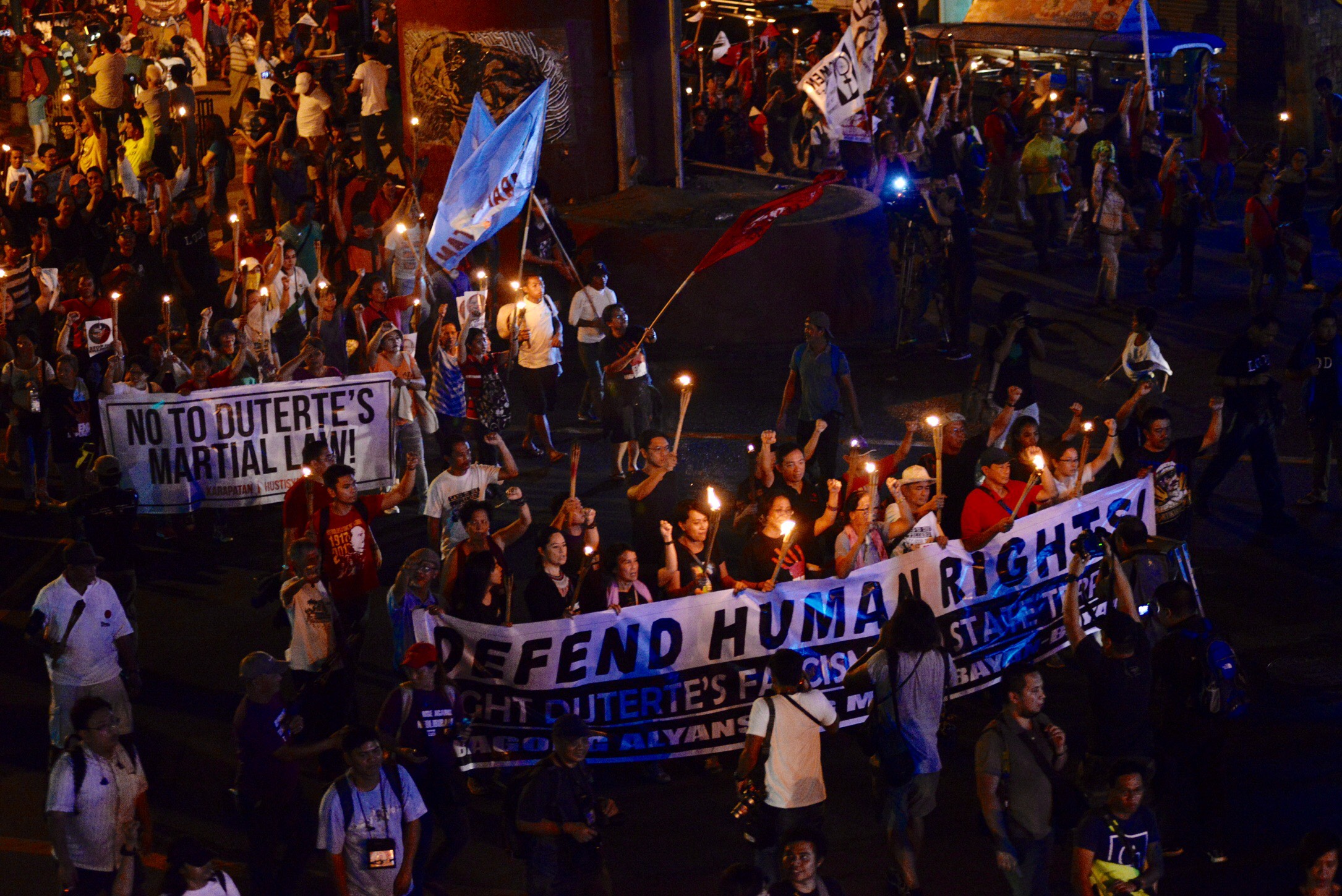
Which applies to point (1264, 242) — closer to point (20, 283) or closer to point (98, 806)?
point (20, 283)

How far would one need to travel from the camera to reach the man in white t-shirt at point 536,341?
1365 centimetres

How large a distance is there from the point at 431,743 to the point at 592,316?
698 centimetres

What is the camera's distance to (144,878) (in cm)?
750

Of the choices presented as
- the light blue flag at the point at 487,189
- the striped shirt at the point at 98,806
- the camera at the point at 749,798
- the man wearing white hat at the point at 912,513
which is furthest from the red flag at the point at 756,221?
the striped shirt at the point at 98,806

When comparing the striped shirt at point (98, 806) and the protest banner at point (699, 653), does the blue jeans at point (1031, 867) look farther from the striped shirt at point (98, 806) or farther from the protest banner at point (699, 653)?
the striped shirt at point (98, 806)

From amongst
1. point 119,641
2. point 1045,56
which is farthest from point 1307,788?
point 1045,56

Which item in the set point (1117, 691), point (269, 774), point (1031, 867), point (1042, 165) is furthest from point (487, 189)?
point (1042, 165)

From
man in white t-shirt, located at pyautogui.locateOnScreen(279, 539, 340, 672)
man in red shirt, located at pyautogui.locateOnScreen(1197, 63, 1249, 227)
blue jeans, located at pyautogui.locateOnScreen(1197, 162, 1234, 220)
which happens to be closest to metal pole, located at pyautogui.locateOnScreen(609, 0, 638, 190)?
man in red shirt, located at pyautogui.locateOnScreen(1197, 63, 1249, 227)

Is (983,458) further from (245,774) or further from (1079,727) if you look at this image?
(245,774)

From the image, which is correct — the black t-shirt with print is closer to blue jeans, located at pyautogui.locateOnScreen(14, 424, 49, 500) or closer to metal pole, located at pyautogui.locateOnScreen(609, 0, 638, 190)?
blue jeans, located at pyautogui.locateOnScreen(14, 424, 49, 500)

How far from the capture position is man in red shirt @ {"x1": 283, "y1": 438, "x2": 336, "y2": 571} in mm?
9688

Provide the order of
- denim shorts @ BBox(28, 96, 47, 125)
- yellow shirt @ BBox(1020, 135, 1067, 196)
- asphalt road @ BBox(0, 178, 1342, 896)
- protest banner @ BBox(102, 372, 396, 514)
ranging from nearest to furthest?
asphalt road @ BBox(0, 178, 1342, 896) → protest banner @ BBox(102, 372, 396, 514) → yellow shirt @ BBox(1020, 135, 1067, 196) → denim shorts @ BBox(28, 96, 47, 125)

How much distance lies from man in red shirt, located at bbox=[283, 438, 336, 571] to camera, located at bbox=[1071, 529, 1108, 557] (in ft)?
14.3

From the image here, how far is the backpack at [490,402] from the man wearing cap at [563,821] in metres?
6.24
